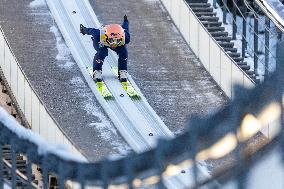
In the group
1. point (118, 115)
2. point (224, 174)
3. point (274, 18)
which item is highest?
point (274, 18)

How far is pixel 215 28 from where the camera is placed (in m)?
20.7

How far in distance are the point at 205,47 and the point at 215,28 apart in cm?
134

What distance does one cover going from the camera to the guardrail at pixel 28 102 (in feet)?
49.5

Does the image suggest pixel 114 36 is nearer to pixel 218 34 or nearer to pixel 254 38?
pixel 254 38

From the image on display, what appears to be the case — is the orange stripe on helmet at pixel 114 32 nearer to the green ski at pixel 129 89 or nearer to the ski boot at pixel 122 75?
the ski boot at pixel 122 75

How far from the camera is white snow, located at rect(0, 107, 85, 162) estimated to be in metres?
5.88

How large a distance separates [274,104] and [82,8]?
1667cm

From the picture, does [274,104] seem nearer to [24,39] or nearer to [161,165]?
[161,165]

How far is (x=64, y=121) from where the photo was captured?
54.7 ft

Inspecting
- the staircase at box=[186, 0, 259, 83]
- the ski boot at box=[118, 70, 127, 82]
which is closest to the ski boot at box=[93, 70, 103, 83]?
the ski boot at box=[118, 70, 127, 82]

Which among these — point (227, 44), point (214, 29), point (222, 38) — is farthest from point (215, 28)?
point (227, 44)

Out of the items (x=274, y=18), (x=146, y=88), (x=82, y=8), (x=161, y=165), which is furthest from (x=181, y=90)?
(x=161, y=165)

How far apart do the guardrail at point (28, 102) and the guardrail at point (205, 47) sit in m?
2.61

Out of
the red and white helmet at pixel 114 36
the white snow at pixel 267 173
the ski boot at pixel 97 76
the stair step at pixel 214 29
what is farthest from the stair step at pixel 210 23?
the white snow at pixel 267 173
